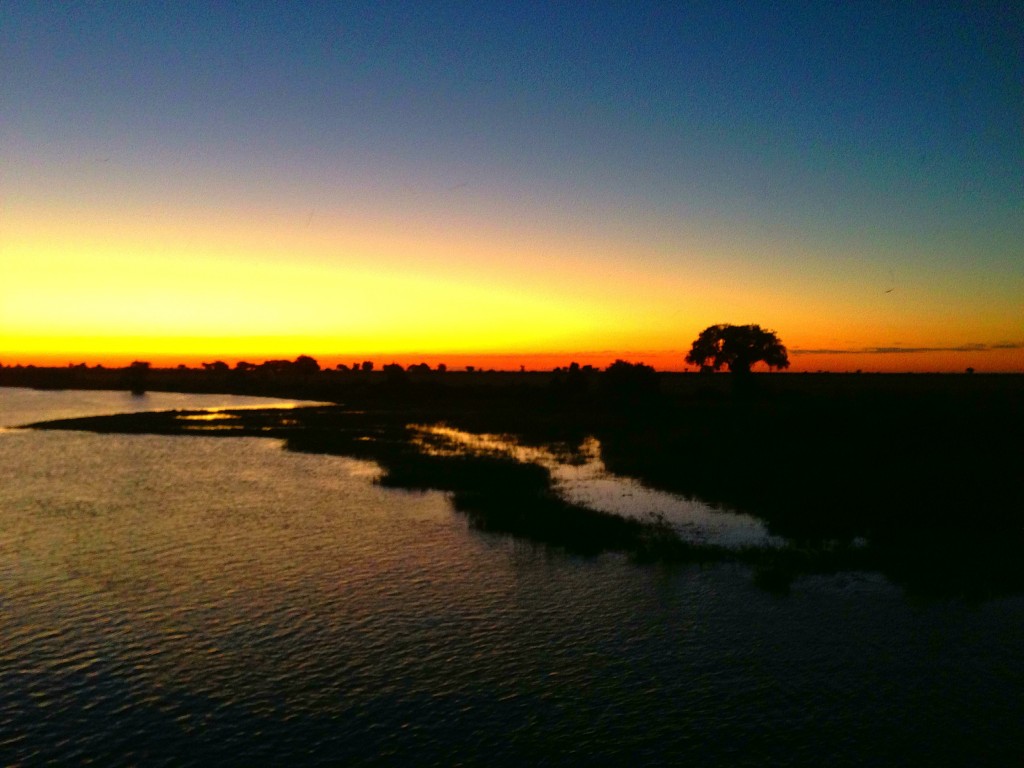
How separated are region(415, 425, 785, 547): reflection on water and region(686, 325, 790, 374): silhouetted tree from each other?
77.4 meters

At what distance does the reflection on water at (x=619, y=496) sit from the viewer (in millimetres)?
30859

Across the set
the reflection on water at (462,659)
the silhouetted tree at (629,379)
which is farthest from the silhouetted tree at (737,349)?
the reflection on water at (462,659)

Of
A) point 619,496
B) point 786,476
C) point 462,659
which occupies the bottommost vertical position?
point 462,659

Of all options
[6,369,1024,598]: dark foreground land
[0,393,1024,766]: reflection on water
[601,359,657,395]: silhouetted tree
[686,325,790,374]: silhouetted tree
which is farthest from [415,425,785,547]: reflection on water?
[686,325,790,374]: silhouetted tree

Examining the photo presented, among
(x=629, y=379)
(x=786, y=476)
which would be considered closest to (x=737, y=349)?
(x=629, y=379)

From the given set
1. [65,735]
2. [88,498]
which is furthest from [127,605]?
[88,498]

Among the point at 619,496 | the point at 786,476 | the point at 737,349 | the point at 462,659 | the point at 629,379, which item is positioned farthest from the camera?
the point at 737,349

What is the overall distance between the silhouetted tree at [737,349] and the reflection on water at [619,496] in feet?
254

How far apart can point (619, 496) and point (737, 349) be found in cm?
10163

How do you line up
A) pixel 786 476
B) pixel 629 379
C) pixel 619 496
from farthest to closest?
pixel 629 379 → pixel 786 476 → pixel 619 496

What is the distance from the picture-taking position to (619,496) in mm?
39781

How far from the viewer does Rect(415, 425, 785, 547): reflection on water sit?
30859 millimetres

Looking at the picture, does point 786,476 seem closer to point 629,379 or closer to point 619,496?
point 619,496

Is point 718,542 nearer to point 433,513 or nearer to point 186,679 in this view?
point 433,513
